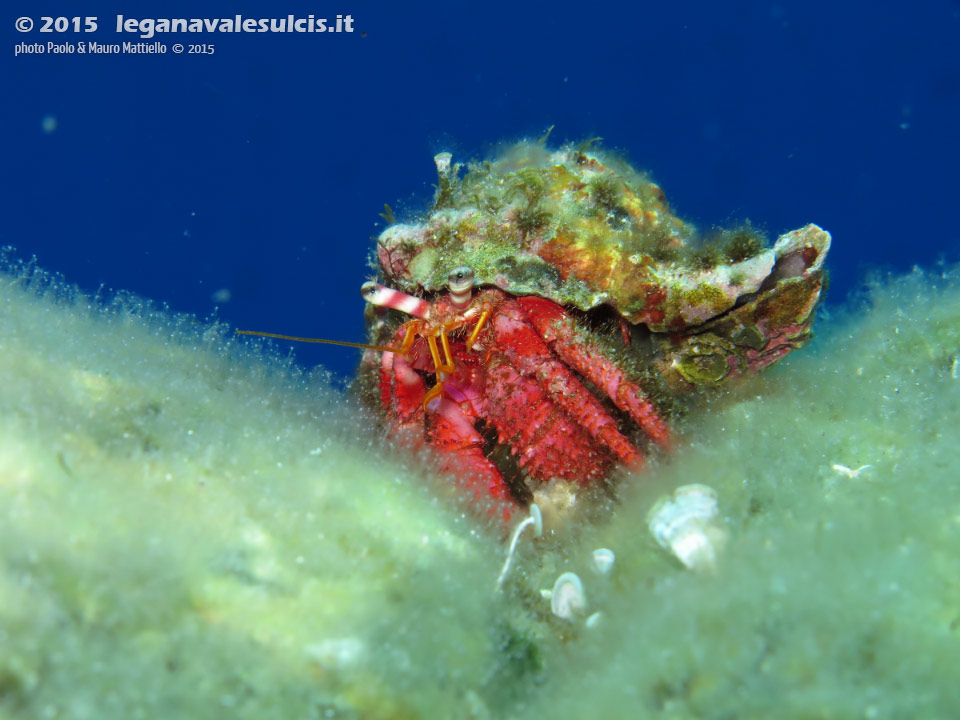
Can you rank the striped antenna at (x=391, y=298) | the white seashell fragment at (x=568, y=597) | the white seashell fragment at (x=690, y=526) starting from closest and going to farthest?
1. the white seashell fragment at (x=690, y=526)
2. the white seashell fragment at (x=568, y=597)
3. the striped antenna at (x=391, y=298)

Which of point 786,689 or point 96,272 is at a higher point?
point 96,272

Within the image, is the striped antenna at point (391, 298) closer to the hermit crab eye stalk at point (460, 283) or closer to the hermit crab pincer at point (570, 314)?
the hermit crab pincer at point (570, 314)

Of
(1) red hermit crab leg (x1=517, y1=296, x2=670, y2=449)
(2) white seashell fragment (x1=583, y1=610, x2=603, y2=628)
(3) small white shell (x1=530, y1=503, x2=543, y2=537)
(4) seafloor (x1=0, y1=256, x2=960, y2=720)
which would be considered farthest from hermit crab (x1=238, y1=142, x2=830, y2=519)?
(2) white seashell fragment (x1=583, y1=610, x2=603, y2=628)

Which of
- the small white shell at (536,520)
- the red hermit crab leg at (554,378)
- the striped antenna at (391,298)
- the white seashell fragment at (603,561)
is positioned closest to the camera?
the white seashell fragment at (603,561)

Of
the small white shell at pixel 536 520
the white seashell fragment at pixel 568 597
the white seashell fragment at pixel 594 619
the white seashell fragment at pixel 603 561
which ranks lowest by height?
the white seashell fragment at pixel 594 619

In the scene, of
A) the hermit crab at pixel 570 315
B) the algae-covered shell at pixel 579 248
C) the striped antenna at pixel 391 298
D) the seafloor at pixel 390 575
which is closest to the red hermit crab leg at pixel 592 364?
the hermit crab at pixel 570 315

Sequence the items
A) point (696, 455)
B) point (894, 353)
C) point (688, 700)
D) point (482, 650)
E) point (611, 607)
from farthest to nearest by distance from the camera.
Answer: point (894, 353)
point (696, 455)
point (611, 607)
point (482, 650)
point (688, 700)

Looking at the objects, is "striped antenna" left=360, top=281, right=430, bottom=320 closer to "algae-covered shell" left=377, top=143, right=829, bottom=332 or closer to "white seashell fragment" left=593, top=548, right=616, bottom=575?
"algae-covered shell" left=377, top=143, right=829, bottom=332

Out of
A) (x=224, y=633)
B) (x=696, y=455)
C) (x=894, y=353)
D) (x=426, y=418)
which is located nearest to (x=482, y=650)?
(x=224, y=633)

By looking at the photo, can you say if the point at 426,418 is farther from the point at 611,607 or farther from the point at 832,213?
the point at 832,213
